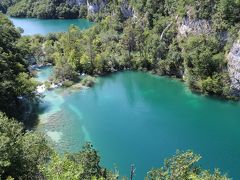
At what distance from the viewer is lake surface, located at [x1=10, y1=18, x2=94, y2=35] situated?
126 meters

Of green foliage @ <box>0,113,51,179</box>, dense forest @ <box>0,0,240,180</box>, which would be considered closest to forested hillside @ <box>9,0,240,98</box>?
dense forest @ <box>0,0,240,180</box>

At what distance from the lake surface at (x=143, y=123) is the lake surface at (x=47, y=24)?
183 ft

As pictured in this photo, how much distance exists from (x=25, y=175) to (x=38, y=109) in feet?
106

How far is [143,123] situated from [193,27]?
2517 centimetres

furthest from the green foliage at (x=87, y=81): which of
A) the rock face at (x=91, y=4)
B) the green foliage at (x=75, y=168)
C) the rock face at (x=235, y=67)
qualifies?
the rock face at (x=91, y=4)

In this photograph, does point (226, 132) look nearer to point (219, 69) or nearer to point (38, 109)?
point (219, 69)

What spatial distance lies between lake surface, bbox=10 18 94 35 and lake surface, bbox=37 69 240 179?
2192 inches

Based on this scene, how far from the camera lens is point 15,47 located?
2844 inches

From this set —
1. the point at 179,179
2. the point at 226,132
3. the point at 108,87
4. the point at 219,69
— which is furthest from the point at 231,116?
the point at 179,179

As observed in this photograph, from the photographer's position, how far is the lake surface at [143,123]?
5000 centimetres

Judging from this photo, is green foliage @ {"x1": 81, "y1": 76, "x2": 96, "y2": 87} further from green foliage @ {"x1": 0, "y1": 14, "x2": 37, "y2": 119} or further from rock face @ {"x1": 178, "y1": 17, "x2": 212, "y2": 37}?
rock face @ {"x1": 178, "y1": 17, "x2": 212, "y2": 37}

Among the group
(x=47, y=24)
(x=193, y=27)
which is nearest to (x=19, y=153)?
(x=193, y=27)

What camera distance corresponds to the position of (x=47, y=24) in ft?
452

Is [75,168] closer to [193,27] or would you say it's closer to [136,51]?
[193,27]
